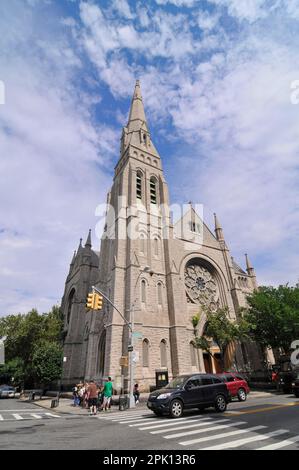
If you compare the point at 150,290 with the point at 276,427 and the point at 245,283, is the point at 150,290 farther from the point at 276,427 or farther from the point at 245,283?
the point at 276,427

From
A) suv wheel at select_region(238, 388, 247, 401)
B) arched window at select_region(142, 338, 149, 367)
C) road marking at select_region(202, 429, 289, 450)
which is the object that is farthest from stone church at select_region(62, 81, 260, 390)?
road marking at select_region(202, 429, 289, 450)

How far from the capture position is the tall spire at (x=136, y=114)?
147 feet

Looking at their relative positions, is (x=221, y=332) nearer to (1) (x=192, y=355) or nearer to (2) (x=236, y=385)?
(1) (x=192, y=355)

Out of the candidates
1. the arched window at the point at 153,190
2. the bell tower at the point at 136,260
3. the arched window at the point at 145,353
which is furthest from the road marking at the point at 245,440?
the arched window at the point at 153,190

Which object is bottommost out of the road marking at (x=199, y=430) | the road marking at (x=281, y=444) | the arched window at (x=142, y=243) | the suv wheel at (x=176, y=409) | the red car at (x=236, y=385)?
the road marking at (x=281, y=444)

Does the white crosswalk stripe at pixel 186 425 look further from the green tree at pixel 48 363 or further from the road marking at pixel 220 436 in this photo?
the green tree at pixel 48 363

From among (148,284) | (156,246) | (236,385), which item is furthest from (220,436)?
(156,246)

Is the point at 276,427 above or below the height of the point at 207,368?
below

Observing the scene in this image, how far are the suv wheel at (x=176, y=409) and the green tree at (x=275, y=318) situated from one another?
53.7 feet
